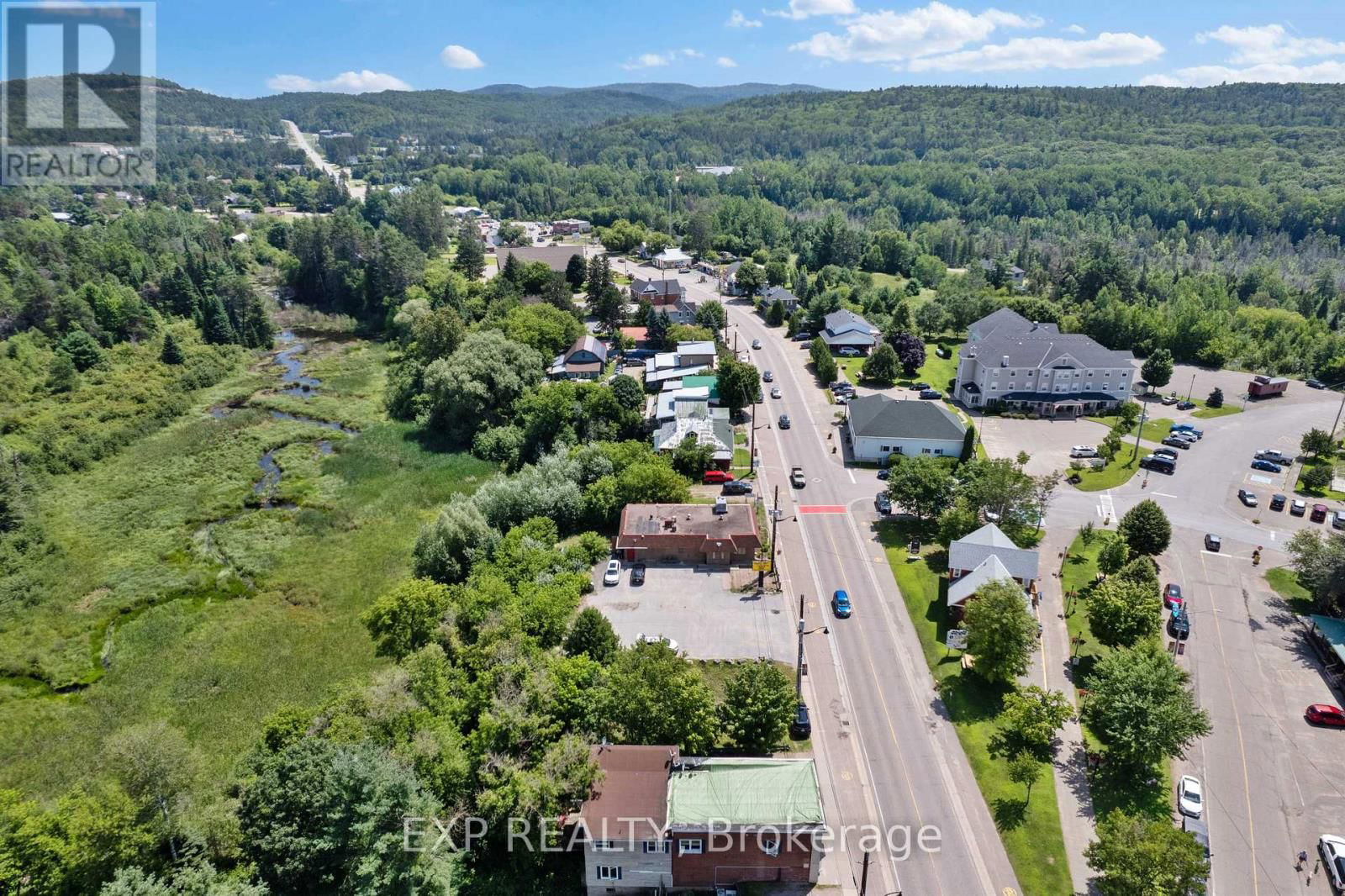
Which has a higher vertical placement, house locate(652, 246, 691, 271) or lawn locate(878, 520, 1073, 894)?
house locate(652, 246, 691, 271)

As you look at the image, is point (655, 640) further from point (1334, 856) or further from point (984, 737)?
point (1334, 856)

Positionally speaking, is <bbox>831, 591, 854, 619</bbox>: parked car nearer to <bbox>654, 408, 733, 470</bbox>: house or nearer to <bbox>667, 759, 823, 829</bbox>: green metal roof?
<bbox>667, 759, 823, 829</bbox>: green metal roof

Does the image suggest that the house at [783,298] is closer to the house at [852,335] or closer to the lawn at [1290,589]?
the house at [852,335]

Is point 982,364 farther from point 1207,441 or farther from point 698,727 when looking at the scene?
point 698,727

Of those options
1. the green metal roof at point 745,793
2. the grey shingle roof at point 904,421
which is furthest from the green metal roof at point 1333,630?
the green metal roof at point 745,793

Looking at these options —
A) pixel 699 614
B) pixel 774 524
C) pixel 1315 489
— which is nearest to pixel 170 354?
pixel 699 614

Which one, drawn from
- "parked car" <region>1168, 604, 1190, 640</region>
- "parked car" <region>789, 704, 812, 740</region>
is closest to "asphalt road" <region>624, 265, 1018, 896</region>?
"parked car" <region>789, 704, 812, 740</region>
